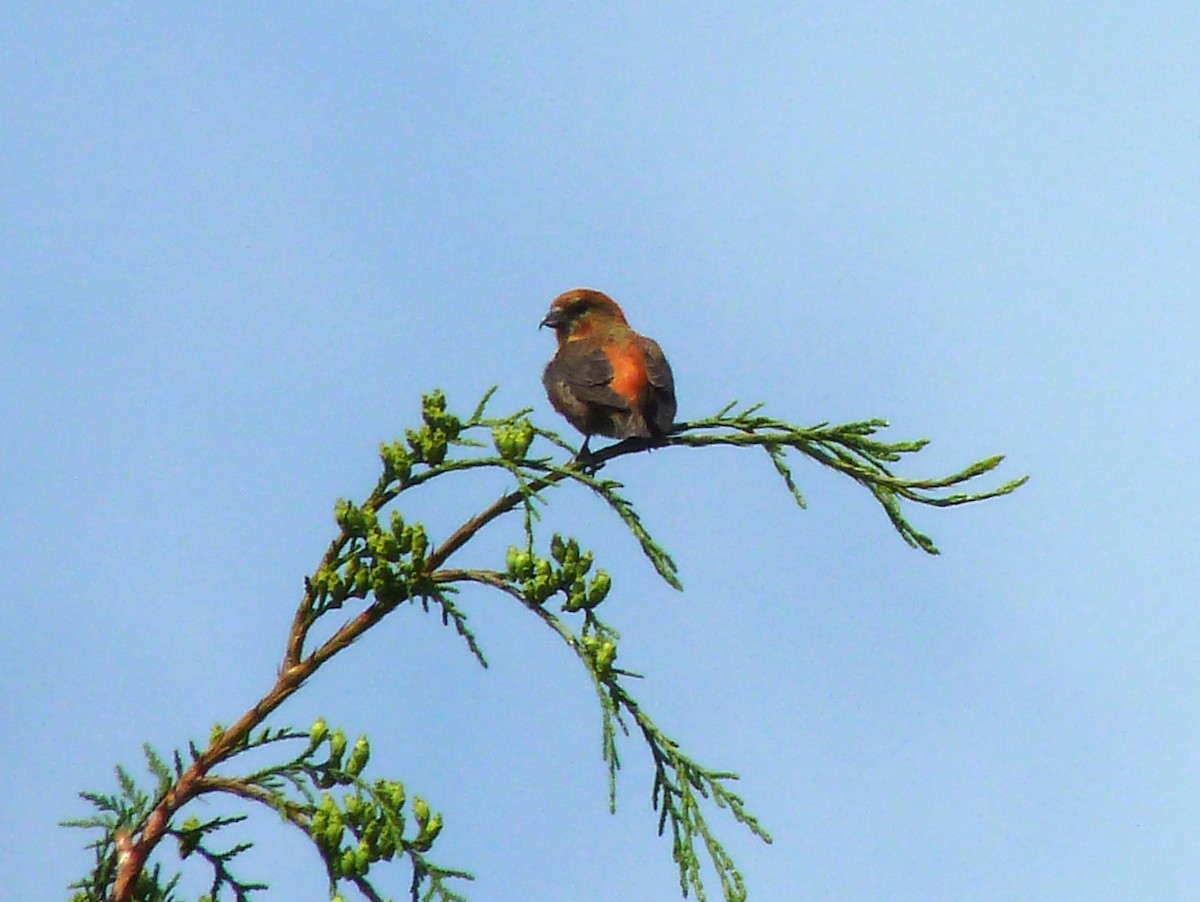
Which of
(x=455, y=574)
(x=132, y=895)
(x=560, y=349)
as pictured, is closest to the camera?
(x=132, y=895)

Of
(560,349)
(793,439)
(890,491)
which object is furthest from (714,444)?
(560,349)

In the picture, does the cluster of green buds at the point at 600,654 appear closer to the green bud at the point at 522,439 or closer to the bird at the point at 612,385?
the green bud at the point at 522,439

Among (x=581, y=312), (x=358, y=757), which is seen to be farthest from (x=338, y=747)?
(x=581, y=312)

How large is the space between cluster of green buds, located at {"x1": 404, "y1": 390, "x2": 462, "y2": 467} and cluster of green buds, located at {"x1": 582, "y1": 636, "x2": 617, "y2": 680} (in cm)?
67

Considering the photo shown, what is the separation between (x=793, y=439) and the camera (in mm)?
4371

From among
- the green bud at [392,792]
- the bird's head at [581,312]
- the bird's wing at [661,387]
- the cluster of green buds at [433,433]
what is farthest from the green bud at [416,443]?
the bird's head at [581,312]

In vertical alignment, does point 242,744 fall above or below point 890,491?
below

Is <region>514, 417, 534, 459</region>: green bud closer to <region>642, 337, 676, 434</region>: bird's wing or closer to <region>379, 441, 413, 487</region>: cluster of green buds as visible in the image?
<region>379, 441, 413, 487</region>: cluster of green buds

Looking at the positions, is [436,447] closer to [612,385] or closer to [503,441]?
[503,441]

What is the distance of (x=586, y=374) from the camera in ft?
22.3

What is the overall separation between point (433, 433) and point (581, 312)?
158 inches

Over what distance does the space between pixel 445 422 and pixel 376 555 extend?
0.46 meters

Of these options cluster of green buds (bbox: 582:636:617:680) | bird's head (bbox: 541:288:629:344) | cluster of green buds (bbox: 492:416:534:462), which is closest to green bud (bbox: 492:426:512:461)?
cluster of green buds (bbox: 492:416:534:462)

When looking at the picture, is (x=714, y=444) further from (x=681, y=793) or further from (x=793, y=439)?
(x=681, y=793)
